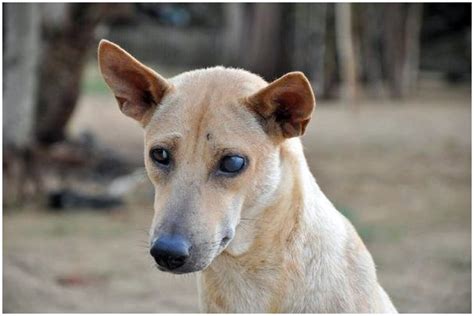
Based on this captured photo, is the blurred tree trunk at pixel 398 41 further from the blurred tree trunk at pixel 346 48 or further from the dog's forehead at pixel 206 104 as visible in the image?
the dog's forehead at pixel 206 104

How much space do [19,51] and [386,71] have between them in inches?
452

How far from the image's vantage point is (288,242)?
430 cm

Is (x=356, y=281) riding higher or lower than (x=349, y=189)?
higher

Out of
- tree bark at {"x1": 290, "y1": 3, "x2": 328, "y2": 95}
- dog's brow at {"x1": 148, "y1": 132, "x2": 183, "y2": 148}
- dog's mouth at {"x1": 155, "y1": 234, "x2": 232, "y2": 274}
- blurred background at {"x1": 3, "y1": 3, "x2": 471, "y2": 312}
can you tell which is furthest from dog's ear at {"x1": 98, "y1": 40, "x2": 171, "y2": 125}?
tree bark at {"x1": 290, "y1": 3, "x2": 328, "y2": 95}

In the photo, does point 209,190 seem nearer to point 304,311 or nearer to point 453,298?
point 304,311

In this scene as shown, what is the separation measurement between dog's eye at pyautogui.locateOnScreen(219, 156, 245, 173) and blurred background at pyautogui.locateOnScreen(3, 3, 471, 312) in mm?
700

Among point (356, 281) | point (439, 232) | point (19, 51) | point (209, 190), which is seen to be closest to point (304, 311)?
point (356, 281)

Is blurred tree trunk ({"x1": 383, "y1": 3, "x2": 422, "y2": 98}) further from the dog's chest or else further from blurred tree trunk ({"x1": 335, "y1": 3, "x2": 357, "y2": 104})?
the dog's chest

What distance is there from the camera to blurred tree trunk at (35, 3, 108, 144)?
11758 millimetres

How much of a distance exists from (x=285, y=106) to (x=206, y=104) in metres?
0.34

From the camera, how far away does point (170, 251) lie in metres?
3.79

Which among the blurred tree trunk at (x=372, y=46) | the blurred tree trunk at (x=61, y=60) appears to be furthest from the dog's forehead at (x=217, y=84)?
the blurred tree trunk at (x=372, y=46)

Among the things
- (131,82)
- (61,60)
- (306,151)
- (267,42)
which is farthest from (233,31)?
(131,82)

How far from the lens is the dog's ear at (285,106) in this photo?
13.3 ft
